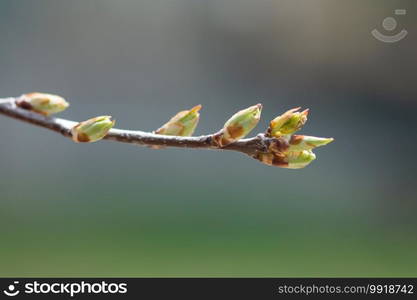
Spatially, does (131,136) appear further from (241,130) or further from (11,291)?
(11,291)

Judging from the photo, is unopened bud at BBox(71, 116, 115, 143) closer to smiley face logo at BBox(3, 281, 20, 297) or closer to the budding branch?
the budding branch

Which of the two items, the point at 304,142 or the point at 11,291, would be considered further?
the point at 11,291

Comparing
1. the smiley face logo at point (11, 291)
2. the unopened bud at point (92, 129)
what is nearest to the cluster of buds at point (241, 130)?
the unopened bud at point (92, 129)

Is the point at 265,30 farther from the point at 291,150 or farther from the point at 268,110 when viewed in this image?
the point at 291,150

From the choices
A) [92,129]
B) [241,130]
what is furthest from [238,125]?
[92,129]

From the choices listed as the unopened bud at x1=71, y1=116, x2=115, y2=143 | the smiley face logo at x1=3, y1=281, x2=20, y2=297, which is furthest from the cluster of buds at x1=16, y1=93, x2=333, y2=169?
the smiley face logo at x1=3, y1=281, x2=20, y2=297

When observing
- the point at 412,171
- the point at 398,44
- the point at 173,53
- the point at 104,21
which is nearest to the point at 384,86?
the point at 398,44
